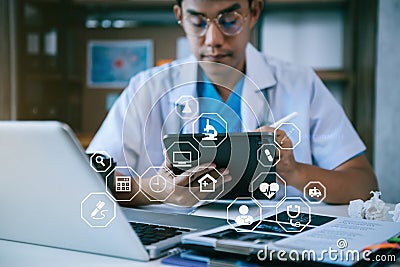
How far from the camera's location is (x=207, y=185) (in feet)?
2.02

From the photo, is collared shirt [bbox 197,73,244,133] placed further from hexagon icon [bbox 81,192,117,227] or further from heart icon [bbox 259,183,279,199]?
hexagon icon [bbox 81,192,117,227]

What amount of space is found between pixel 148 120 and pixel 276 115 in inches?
9.8

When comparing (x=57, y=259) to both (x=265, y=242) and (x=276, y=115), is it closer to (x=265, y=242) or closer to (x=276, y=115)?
(x=265, y=242)

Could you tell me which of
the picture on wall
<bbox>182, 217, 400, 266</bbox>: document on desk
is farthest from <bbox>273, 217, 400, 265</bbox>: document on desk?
the picture on wall

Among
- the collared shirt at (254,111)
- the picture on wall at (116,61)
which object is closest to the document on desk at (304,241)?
the collared shirt at (254,111)

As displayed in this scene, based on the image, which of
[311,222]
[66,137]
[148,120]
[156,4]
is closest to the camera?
[66,137]

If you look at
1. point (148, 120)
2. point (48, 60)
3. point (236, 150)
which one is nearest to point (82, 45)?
point (48, 60)

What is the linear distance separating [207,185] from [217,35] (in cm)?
35

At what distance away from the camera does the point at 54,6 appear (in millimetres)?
1718

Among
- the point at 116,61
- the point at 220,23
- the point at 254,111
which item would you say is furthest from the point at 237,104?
the point at 116,61

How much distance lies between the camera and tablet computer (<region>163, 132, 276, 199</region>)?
1.80 feet

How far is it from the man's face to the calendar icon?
1.05 feet

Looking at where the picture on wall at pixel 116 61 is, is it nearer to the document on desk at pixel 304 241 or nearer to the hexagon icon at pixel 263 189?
the hexagon icon at pixel 263 189

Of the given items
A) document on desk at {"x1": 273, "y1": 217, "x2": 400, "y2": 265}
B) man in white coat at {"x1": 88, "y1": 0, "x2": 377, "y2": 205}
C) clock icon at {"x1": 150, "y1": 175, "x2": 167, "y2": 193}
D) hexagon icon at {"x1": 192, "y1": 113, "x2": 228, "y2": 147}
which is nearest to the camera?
document on desk at {"x1": 273, "y1": 217, "x2": 400, "y2": 265}
